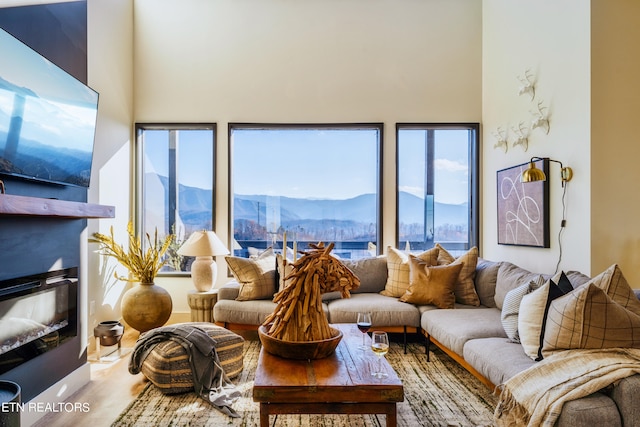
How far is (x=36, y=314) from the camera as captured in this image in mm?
2562

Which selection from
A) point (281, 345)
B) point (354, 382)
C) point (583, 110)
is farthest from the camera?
point (583, 110)

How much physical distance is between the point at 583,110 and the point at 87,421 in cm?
402

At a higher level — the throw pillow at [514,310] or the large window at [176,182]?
the large window at [176,182]

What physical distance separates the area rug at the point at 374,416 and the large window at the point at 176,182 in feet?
7.39

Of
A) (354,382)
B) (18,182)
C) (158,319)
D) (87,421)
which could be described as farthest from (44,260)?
(354,382)

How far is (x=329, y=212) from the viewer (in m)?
4.98

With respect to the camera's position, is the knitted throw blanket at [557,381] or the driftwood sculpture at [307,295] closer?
the knitted throw blanket at [557,381]

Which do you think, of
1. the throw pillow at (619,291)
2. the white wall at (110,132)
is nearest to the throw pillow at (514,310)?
the throw pillow at (619,291)

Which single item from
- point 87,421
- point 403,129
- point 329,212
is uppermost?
point 403,129

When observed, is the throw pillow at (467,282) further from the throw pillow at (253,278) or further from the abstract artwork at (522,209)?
the throw pillow at (253,278)

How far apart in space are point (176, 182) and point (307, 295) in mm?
3416

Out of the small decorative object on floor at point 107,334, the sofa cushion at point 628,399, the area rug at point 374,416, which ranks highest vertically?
the sofa cushion at point 628,399

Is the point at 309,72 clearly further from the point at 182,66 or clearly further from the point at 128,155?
the point at 128,155

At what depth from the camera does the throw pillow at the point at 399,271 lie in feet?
13.1
